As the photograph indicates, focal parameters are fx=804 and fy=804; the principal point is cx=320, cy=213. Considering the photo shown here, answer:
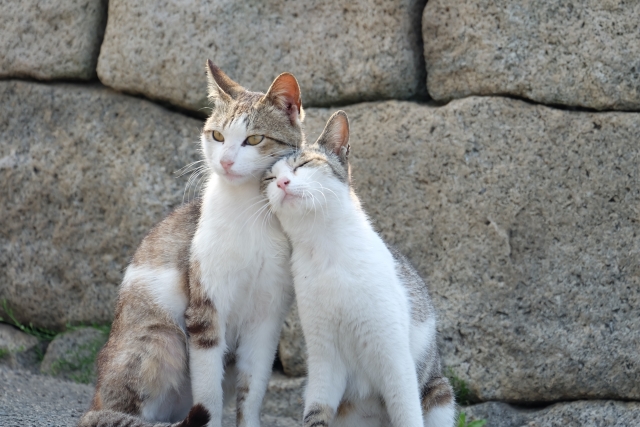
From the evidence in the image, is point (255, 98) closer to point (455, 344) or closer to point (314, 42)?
point (314, 42)

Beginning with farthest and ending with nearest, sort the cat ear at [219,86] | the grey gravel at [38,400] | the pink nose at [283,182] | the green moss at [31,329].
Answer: the green moss at [31,329] → the grey gravel at [38,400] → the cat ear at [219,86] → the pink nose at [283,182]

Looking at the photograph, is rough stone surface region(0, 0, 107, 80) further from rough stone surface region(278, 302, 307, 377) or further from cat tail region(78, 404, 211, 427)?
cat tail region(78, 404, 211, 427)

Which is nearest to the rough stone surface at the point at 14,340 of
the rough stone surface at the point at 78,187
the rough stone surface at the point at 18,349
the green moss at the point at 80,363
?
the rough stone surface at the point at 18,349

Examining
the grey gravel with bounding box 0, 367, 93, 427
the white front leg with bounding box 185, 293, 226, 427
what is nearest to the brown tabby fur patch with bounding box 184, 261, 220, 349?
the white front leg with bounding box 185, 293, 226, 427

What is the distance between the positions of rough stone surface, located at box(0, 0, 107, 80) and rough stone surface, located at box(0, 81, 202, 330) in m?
0.14

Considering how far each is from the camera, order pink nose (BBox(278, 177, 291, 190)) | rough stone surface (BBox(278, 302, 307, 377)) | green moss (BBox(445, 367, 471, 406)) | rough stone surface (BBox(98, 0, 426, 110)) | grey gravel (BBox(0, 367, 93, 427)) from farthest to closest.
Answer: rough stone surface (BBox(278, 302, 307, 377)) → rough stone surface (BBox(98, 0, 426, 110)) → green moss (BBox(445, 367, 471, 406)) → grey gravel (BBox(0, 367, 93, 427)) → pink nose (BBox(278, 177, 291, 190))

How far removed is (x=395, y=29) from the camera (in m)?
4.97

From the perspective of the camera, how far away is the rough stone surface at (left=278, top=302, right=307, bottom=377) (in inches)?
203

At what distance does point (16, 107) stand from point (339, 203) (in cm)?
307

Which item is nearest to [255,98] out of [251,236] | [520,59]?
[251,236]

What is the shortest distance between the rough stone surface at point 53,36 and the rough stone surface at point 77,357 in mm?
1812

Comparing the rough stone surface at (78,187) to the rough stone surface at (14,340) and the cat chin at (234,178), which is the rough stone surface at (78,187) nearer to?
the rough stone surface at (14,340)

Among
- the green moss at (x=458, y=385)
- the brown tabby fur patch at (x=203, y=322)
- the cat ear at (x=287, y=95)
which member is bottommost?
the green moss at (x=458, y=385)

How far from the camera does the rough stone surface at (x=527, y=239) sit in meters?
4.60
